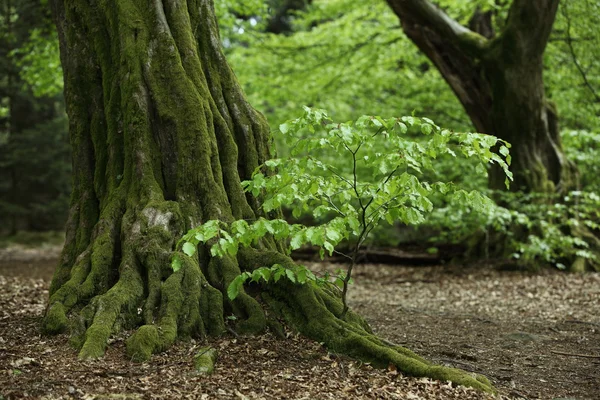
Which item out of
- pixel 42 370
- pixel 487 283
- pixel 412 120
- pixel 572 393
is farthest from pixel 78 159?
pixel 487 283

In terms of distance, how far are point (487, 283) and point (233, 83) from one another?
6.39 meters

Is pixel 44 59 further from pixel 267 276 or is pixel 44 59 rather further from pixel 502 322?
pixel 502 322

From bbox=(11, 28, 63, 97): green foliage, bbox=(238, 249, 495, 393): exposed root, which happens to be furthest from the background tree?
bbox=(238, 249, 495, 393): exposed root

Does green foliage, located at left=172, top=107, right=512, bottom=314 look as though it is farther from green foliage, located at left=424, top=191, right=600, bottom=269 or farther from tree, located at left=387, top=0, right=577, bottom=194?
tree, located at left=387, top=0, right=577, bottom=194

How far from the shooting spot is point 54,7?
6004mm

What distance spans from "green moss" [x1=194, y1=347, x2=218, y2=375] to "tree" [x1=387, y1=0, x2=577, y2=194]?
27.2ft

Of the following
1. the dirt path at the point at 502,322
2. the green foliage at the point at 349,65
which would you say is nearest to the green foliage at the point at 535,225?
the dirt path at the point at 502,322

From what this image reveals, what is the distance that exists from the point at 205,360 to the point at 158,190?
170cm

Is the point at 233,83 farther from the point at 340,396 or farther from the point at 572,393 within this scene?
the point at 572,393

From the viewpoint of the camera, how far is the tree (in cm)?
1052

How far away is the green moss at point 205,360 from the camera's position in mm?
3859

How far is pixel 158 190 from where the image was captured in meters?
4.98

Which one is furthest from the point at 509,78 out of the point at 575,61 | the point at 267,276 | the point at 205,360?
the point at 205,360

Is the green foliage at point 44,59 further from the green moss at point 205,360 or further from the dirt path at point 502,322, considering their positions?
the green moss at point 205,360
